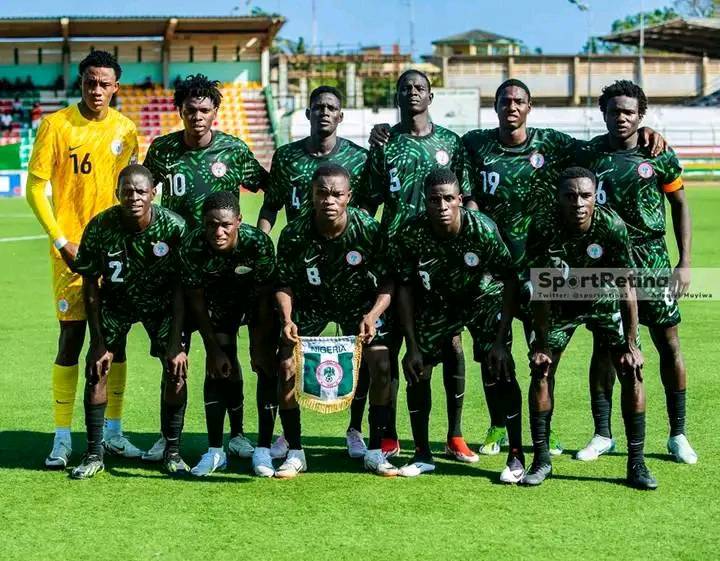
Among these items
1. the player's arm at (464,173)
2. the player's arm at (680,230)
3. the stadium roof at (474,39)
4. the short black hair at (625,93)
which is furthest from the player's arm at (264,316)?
the stadium roof at (474,39)

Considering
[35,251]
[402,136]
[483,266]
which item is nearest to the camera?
[483,266]

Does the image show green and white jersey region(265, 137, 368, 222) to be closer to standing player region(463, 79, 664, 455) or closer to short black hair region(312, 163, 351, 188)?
short black hair region(312, 163, 351, 188)

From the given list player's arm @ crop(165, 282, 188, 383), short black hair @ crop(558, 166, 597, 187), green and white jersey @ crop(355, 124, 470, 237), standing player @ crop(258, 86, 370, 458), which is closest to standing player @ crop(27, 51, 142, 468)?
player's arm @ crop(165, 282, 188, 383)

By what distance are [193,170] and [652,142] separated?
9.50 feet

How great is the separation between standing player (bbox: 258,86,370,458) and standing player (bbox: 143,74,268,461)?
0.86ft

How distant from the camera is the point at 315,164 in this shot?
7.30 m

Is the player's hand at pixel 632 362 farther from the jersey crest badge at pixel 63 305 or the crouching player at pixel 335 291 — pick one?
the jersey crest badge at pixel 63 305

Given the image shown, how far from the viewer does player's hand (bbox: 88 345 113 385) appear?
22.4ft

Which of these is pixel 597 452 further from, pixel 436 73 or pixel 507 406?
pixel 436 73

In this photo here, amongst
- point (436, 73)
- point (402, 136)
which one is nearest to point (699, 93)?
point (436, 73)

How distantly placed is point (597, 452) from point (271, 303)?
2254 mm

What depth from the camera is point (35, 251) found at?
65.2 ft

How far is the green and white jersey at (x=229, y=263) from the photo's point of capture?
21.9 ft

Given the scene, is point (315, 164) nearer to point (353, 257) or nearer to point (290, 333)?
point (353, 257)
